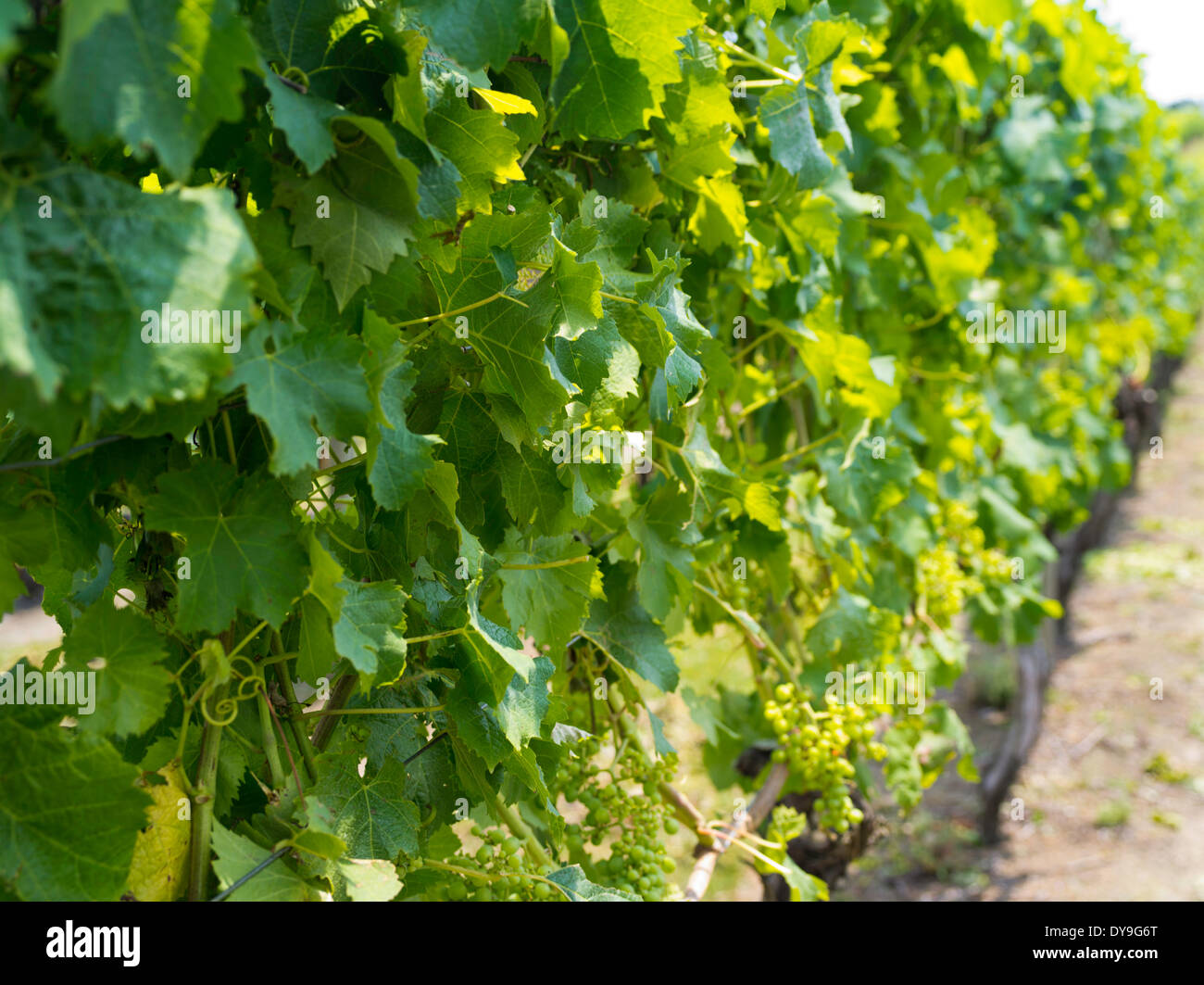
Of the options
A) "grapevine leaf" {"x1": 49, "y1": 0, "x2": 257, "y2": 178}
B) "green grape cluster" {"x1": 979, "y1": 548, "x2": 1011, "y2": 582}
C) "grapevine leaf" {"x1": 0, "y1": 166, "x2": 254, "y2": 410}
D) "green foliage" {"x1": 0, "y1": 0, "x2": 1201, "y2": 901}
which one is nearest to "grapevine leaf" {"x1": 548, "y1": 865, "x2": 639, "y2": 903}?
"green foliage" {"x1": 0, "y1": 0, "x2": 1201, "y2": 901}

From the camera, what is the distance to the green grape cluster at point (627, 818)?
1.68 metres

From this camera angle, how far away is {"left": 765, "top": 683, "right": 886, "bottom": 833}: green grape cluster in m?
2.07

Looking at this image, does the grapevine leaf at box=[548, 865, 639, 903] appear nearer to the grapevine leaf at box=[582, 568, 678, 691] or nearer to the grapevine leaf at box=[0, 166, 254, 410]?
the grapevine leaf at box=[582, 568, 678, 691]

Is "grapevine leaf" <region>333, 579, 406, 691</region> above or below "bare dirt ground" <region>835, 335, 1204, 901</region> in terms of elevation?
above

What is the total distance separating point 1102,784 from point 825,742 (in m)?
4.63

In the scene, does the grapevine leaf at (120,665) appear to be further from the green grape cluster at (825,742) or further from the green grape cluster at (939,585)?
the green grape cluster at (939,585)

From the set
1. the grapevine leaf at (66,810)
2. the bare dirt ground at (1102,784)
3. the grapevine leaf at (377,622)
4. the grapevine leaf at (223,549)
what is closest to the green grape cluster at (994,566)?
the bare dirt ground at (1102,784)

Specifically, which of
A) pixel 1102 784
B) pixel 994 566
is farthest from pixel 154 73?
pixel 1102 784

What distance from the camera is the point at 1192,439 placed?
1198cm

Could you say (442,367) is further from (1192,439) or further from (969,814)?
(1192,439)

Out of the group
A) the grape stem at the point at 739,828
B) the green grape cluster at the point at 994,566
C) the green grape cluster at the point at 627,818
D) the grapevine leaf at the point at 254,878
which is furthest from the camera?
the green grape cluster at the point at 994,566

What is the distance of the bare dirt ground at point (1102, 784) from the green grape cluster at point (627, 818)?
6.37 ft
